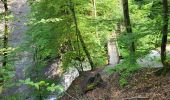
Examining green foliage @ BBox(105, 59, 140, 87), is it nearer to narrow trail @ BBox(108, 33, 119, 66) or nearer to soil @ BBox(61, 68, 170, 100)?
soil @ BBox(61, 68, 170, 100)

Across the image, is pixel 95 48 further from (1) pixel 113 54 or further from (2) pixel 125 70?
(2) pixel 125 70

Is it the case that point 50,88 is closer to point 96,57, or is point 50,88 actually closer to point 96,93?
point 96,93

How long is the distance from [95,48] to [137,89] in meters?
6.04

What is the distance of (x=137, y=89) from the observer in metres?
10.8

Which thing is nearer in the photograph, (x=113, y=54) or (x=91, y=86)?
(x=91, y=86)

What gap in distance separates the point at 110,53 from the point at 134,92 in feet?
23.8

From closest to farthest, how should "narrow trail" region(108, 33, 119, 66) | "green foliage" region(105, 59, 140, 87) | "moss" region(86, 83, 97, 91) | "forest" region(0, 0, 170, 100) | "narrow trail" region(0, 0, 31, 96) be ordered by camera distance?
"forest" region(0, 0, 170, 100)
"green foliage" region(105, 59, 140, 87)
"moss" region(86, 83, 97, 91)
"narrow trail" region(0, 0, 31, 96)
"narrow trail" region(108, 33, 119, 66)

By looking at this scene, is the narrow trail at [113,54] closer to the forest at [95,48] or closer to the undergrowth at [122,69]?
the forest at [95,48]

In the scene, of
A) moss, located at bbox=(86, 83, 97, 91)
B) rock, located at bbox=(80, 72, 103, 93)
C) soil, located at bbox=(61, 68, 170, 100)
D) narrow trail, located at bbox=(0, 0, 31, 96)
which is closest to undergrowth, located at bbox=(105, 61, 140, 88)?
soil, located at bbox=(61, 68, 170, 100)

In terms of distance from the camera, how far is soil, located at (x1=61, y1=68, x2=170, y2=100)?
9.83 meters

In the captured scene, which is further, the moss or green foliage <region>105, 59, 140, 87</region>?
the moss

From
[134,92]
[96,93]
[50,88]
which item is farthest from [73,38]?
[50,88]

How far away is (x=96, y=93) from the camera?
12992 mm

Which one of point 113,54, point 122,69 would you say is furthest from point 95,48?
point 122,69
